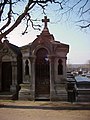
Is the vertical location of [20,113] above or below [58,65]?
below

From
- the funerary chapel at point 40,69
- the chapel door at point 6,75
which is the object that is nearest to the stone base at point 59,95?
the funerary chapel at point 40,69

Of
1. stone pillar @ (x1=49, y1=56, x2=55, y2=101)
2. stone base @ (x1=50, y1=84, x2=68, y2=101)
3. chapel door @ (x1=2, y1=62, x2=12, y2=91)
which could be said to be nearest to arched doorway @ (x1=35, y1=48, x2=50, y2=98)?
stone pillar @ (x1=49, y1=56, x2=55, y2=101)

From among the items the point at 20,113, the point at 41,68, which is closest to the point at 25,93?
the point at 41,68

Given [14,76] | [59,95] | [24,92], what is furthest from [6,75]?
[59,95]

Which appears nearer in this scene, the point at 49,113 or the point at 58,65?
the point at 49,113

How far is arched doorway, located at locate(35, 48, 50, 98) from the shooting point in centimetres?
1848

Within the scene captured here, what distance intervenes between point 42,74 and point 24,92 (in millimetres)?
1971

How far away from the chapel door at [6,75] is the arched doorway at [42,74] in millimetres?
2716

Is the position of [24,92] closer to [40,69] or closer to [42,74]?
[42,74]

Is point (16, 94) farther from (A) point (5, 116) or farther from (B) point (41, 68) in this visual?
(A) point (5, 116)

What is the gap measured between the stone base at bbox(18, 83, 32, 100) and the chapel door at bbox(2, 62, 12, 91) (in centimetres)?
215

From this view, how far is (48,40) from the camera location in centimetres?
1814

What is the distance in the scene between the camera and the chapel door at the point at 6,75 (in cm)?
2019

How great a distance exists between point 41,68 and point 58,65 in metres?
1.35
